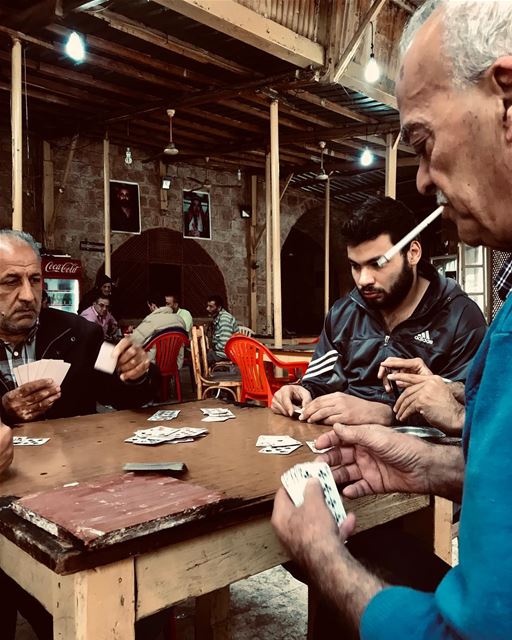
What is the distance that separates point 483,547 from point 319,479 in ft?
1.60

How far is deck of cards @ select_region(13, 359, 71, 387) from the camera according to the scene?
224 cm

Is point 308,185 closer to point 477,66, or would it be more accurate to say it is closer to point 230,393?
point 230,393

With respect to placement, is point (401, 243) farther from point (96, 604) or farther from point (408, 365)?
point (96, 604)

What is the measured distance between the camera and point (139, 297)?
11680mm

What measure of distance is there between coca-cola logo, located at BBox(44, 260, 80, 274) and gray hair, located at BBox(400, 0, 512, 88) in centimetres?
930

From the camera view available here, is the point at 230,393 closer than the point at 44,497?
No

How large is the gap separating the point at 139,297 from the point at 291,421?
987cm

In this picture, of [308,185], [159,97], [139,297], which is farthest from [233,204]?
[159,97]

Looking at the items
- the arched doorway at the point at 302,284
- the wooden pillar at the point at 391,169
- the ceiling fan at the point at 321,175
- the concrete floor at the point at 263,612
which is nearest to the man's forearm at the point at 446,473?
the concrete floor at the point at 263,612

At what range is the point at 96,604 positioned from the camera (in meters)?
0.98

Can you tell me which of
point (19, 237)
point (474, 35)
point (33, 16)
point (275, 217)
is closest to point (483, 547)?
point (474, 35)

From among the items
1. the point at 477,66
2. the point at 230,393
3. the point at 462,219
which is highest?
the point at 477,66

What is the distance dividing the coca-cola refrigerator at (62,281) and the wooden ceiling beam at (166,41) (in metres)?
4.20

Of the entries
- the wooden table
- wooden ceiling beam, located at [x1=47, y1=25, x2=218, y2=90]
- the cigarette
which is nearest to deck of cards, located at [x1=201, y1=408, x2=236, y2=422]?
the wooden table
